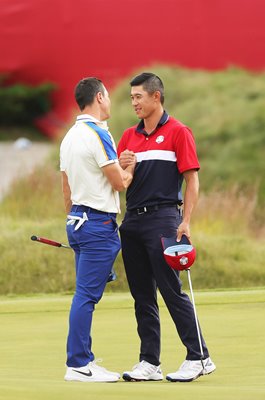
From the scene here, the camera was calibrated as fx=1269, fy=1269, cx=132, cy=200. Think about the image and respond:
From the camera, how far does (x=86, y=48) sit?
22.6m

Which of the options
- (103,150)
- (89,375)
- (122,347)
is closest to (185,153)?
(103,150)

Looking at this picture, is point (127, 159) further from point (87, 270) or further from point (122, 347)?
point (122, 347)

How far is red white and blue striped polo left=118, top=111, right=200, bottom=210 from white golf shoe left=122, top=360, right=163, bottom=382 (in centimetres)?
73

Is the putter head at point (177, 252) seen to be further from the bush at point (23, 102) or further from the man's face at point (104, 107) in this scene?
the bush at point (23, 102)

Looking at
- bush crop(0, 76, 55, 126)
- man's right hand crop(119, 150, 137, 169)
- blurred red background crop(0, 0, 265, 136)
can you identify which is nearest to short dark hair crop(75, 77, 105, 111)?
man's right hand crop(119, 150, 137, 169)

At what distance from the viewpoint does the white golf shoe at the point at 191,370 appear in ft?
18.4

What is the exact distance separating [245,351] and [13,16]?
16952 mm

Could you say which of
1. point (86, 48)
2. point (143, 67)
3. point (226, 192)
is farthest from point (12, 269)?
point (86, 48)

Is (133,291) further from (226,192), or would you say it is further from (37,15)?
(37,15)

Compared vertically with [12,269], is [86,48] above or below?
above

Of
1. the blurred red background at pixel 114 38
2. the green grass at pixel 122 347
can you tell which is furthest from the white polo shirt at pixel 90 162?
the blurred red background at pixel 114 38

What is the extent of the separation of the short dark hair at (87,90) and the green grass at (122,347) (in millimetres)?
1252

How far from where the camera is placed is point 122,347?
22.4 ft

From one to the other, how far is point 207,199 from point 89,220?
7972 mm
